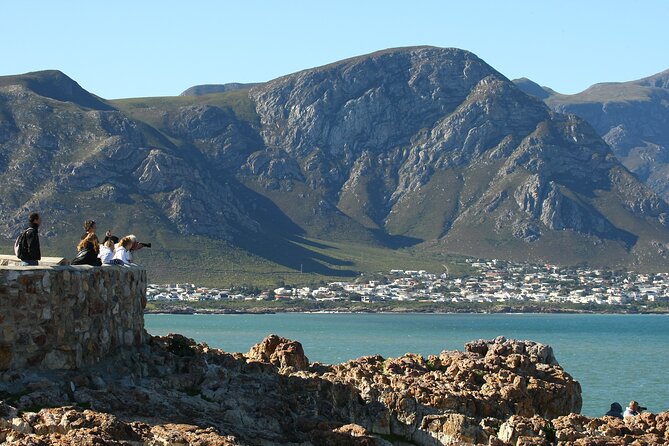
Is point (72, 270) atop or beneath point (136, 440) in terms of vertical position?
atop

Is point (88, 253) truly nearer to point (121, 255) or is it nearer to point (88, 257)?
point (88, 257)

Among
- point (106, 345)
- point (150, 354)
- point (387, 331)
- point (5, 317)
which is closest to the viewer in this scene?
point (5, 317)

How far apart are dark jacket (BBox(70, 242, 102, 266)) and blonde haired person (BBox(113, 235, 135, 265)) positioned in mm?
1710

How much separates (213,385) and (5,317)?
19.2 ft

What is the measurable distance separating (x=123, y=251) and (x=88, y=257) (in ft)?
8.30

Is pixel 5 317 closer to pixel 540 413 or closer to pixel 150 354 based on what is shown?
pixel 150 354

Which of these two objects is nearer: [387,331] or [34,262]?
[34,262]

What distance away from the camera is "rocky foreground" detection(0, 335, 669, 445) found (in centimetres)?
2458

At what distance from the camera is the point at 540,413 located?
39219 mm

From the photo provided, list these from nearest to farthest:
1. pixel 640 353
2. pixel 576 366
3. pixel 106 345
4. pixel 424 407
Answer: pixel 106 345 → pixel 424 407 → pixel 576 366 → pixel 640 353

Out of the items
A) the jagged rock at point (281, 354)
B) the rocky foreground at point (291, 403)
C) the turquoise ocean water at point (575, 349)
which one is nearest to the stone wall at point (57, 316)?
the rocky foreground at point (291, 403)

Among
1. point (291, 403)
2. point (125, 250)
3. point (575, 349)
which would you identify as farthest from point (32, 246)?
point (575, 349)

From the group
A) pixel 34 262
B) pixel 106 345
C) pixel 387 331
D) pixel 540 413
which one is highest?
pixel 34 262

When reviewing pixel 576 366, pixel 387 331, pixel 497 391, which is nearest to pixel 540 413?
pixel 497 391
